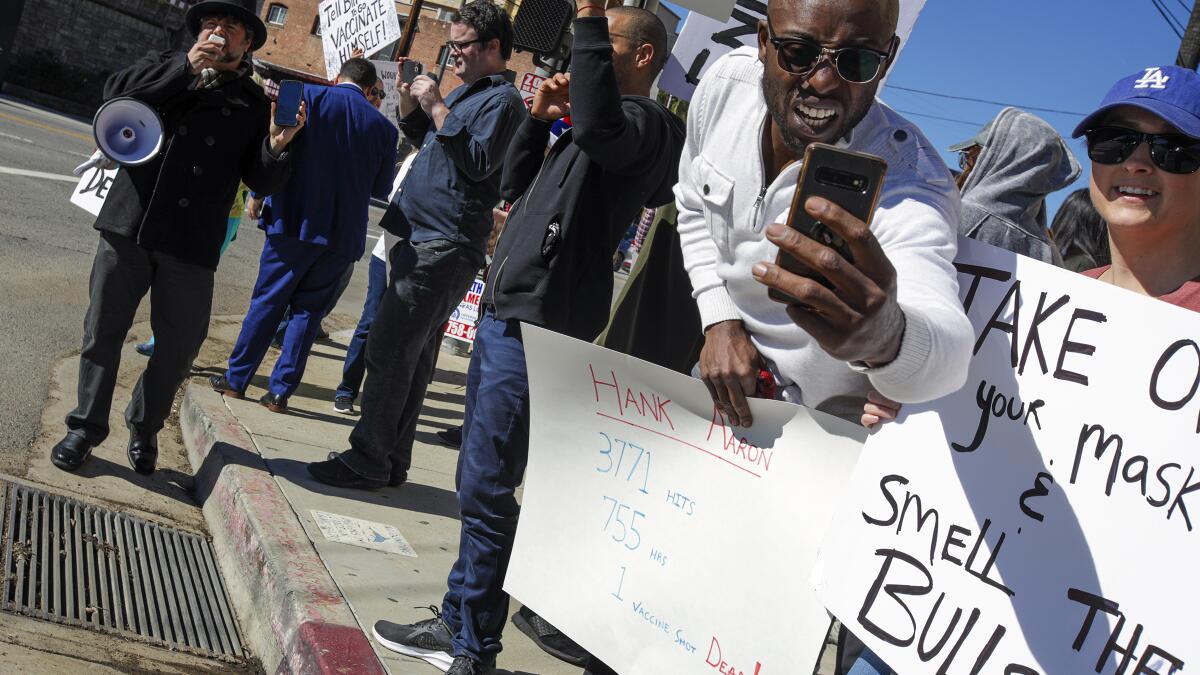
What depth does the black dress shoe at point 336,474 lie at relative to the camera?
4605 mm

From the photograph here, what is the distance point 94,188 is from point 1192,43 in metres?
10.8

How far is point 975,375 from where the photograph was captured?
6.60 ft

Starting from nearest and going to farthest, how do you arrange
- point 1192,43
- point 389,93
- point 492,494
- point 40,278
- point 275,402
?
point 492,494 < point 275,402 < point 40,278 < point 389,93 < point 1192,43

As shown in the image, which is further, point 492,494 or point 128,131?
point 128,131

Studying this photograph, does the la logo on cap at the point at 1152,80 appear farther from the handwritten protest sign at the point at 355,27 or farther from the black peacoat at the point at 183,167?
the handwritten protest sign at the point at 355,27

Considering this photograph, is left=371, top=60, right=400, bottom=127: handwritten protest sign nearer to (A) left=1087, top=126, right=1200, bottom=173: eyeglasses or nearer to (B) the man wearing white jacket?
(B) the man wearing white jacket

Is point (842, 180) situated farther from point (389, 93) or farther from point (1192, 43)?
point (1192, 43)

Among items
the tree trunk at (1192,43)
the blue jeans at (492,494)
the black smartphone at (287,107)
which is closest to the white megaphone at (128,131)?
the black smartphone at (287,107)

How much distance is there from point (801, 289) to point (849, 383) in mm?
686

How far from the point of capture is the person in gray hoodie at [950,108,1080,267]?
3.19m

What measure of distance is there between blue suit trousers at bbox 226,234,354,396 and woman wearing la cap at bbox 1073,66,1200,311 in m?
4.24

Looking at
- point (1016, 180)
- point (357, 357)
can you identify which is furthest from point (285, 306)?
point (1016, 180)

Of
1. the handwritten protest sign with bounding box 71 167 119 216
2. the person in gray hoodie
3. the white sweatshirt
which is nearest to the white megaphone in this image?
the handwritten protest sign with bounding box 71 167 119 216

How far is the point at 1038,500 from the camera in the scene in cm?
187
